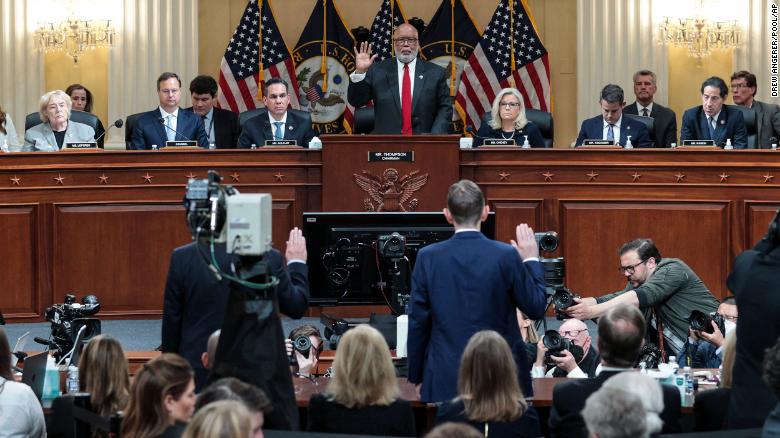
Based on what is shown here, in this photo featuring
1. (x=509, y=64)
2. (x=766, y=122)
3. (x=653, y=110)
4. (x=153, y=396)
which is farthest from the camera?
(x=509, y=64)

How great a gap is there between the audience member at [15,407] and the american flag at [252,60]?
8966 millimetres

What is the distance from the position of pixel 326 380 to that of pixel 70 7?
8354 millimetres

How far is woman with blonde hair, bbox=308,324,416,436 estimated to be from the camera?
5.77 meters

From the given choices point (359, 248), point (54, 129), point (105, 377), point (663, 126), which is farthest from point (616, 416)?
point (663, 126)

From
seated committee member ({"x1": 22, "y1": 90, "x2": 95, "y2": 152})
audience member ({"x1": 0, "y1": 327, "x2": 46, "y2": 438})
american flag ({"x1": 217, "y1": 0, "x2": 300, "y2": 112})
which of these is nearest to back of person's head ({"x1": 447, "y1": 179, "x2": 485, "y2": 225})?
audience member ({"x1": 0, "y1": 327, "x2": 46, "y2": 438})

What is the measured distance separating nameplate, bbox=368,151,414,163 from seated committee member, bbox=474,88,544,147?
128 centimetres

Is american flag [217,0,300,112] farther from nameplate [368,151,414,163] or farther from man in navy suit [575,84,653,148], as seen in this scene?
nameplate [368,151,414,163]

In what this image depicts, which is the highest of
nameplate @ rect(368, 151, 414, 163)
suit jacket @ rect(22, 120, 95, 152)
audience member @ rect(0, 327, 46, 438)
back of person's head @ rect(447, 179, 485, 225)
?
suit jacket @ rect(22, 120, 95, 152)

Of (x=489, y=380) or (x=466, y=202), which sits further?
(x=466, y=202)

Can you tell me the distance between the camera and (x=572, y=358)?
23.7 feet

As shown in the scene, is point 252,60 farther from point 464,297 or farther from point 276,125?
point 464,297

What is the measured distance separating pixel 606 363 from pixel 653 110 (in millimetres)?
7658

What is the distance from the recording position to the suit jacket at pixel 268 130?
11.5 metres

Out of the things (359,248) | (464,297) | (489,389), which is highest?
(359,248)
